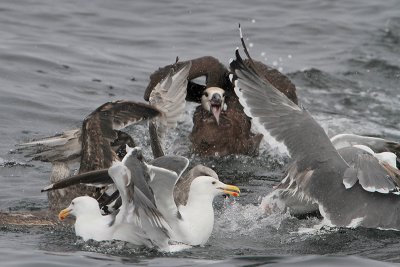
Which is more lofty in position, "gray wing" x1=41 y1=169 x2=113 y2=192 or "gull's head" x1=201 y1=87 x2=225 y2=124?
"gull's head" x1=201 y1=87 x2=225 y2=124

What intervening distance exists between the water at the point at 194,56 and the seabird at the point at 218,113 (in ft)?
0.82

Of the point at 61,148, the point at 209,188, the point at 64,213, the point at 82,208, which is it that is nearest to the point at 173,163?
the point at 209,188

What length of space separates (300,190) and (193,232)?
1115 millimetres

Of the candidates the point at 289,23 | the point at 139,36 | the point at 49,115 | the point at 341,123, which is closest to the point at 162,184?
the point at 49,115

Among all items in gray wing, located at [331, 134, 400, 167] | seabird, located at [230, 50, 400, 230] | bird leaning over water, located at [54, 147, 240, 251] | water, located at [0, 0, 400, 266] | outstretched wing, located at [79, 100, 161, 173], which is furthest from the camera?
gray wing, located at [331, 134, 400, 167]

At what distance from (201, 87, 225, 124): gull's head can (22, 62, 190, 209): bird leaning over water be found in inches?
65.9

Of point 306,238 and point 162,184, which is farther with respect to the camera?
point 306,238

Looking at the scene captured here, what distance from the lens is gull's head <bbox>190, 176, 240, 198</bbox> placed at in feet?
27.2

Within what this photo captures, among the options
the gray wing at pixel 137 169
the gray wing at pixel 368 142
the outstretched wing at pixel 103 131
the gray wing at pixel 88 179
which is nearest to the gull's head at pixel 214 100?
the gray wing at pixel 368 142

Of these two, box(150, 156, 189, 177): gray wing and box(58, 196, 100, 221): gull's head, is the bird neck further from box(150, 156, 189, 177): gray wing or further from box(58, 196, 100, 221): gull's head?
box(58, 196, 100, 221): gull's head

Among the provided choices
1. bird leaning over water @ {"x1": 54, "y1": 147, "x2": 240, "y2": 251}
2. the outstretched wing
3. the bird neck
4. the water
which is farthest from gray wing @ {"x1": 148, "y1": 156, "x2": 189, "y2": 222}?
the outstretched wing

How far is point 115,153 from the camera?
30.9ft

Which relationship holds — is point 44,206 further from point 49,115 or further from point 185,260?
point 49,115

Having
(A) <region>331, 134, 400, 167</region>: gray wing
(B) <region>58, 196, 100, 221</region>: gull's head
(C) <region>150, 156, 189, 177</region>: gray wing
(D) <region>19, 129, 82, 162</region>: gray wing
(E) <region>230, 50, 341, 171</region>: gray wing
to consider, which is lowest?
(B) <region>58, 196, 100, 221</region>: gull's head
